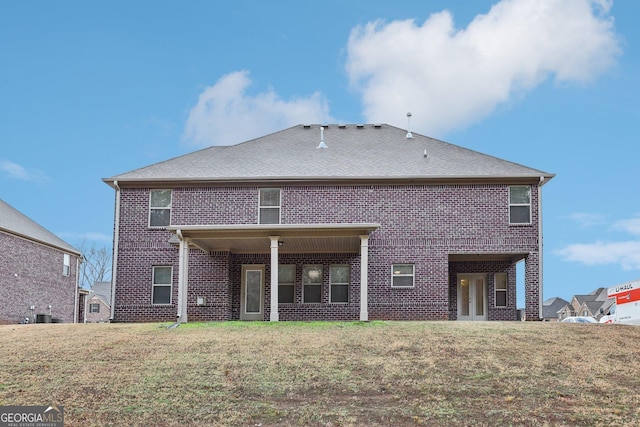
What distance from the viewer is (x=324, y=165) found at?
26531mm

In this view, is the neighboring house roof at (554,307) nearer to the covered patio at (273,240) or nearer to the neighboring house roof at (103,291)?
the neighboring house roof at (103,291)

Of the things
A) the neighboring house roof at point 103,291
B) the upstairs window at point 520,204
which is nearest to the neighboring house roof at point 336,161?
the upstairs window at point 520,204

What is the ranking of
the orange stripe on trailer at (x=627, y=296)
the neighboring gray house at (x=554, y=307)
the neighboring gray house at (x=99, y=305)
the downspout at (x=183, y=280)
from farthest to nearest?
1. the neighboring gray house at (x=554, y=307)
2. the neighboring gray house at (x=99, y=305)
3. the orange stripe on trailer at (x=627, y=296)
4. the downspout at (x=183, y=280)

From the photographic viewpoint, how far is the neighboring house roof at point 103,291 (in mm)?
62900

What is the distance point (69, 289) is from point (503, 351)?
28.3 m

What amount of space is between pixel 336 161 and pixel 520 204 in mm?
6954

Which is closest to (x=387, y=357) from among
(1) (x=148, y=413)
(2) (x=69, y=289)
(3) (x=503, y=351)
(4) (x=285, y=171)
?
(3) (x=503, y=351)

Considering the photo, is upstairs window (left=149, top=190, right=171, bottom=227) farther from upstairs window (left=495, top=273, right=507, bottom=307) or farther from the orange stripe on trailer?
the orange stripe on trailer

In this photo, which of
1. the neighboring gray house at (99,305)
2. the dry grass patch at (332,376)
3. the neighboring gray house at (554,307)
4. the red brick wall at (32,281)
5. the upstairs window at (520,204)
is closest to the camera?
the dry grass patch at (332,376)

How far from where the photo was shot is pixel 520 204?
2542cm

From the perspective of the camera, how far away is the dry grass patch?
40.0ft


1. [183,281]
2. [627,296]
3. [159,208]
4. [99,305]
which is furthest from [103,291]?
[627,296]

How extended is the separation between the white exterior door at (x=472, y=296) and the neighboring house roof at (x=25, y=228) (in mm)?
19881
